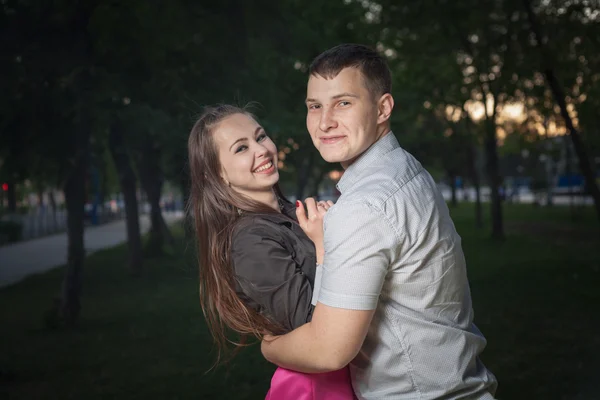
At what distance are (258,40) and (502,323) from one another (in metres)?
6.34

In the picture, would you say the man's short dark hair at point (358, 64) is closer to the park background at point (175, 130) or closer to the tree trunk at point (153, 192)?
the park background at point (175, 130)

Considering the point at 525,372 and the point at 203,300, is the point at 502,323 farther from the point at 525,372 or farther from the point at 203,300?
the point at 203,300

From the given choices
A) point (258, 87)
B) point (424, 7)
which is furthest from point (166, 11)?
point (424, 7)

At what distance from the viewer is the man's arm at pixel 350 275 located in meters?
1.85

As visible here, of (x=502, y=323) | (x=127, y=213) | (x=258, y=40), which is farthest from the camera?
(x=127, y=213)

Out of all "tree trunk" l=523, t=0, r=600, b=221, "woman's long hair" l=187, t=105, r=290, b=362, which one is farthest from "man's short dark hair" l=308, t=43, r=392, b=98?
"tree trunk" l=523, t=0, r=600, b=221

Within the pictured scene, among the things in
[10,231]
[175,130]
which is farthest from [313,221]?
[10,231]

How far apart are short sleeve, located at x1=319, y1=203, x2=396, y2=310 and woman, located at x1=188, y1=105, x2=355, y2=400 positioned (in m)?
0.61

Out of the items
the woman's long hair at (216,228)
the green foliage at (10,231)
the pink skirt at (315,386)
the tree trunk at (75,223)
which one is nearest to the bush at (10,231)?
the green foliage at (10,231)

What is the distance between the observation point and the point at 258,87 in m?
11.6

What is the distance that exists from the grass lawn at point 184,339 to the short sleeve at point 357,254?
263cm

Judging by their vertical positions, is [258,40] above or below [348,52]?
above

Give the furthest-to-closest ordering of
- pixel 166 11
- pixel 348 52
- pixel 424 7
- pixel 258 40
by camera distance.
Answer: pixel 258 40 → pixel 424 7 → pixel 166 11 → pixel 348 52

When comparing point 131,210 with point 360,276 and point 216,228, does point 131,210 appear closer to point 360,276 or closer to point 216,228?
point 216,228
